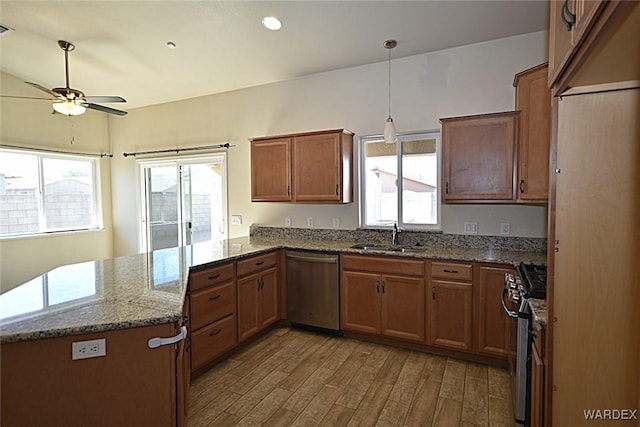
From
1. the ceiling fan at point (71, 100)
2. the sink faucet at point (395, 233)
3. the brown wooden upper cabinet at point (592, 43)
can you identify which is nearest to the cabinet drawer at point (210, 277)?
the sink faucet at point (395, 233)

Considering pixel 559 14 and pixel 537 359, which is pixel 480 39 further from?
pixel 537 359

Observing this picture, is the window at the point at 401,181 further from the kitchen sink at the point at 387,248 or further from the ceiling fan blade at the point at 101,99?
the ceiling fan blade at the point at 101,99

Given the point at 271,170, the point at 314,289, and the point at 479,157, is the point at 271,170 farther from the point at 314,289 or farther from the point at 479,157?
the point at 479,157

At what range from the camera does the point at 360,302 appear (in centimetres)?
319

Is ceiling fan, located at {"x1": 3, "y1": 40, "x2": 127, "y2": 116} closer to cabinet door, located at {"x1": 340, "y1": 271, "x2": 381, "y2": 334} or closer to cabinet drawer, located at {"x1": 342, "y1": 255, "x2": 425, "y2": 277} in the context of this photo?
cabinet drawer, located at {"x1": 342, "y1": 255, "x2": 425, "y2": 277}

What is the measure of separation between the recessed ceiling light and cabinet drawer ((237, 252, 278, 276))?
6.97ft

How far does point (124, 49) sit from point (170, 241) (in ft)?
9.26

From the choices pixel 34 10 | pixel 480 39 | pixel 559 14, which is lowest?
pixel 559 14

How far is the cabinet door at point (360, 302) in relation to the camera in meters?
3.11

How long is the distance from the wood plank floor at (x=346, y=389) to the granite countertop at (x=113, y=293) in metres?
0.90

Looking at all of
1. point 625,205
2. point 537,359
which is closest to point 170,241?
point 537,359

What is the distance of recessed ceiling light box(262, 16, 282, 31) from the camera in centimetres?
285

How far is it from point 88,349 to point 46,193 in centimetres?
471

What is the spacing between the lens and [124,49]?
3510 mm
